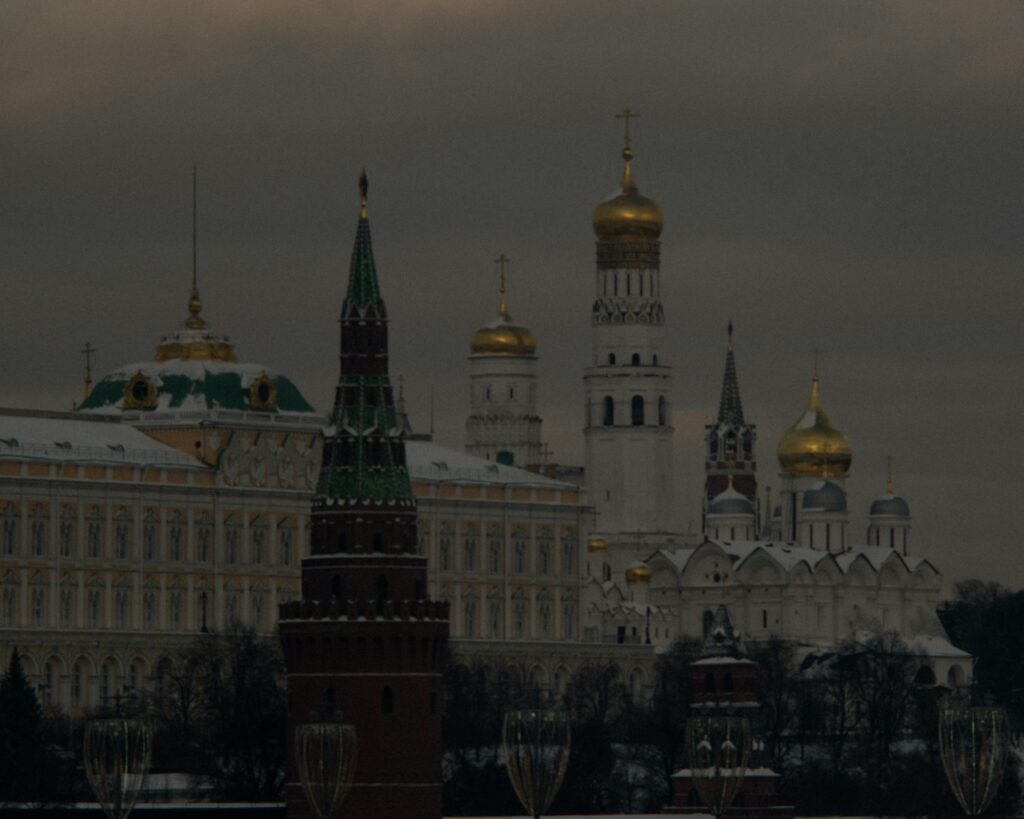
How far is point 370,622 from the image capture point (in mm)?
161250

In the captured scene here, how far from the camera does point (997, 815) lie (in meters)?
194

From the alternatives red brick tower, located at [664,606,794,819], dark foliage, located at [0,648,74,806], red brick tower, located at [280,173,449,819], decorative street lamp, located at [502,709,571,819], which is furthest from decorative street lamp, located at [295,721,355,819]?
red brick tower, located at [664,606,794,819]

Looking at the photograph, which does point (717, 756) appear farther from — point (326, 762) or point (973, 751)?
point (326, 762)

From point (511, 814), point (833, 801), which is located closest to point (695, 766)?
point (511, 814)

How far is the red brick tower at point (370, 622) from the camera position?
6344 inches

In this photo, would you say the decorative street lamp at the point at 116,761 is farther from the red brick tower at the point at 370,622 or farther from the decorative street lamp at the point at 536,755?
the decorative street lamp at the point at 536,755

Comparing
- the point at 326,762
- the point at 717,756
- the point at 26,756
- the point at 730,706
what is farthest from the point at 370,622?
the point at 730,706

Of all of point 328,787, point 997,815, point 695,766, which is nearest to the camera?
point 328,787

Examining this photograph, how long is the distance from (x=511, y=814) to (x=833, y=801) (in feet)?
60.0

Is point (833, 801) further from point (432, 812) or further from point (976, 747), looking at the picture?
point (432, 812)

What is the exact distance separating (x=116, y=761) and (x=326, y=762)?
1107 cm

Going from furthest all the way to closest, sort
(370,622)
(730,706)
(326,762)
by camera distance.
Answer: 1. (730,706)
2. (370,622)
3. (326,762)

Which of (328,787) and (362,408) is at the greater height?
(362,408)

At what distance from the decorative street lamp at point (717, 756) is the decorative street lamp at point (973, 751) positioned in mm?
6322
